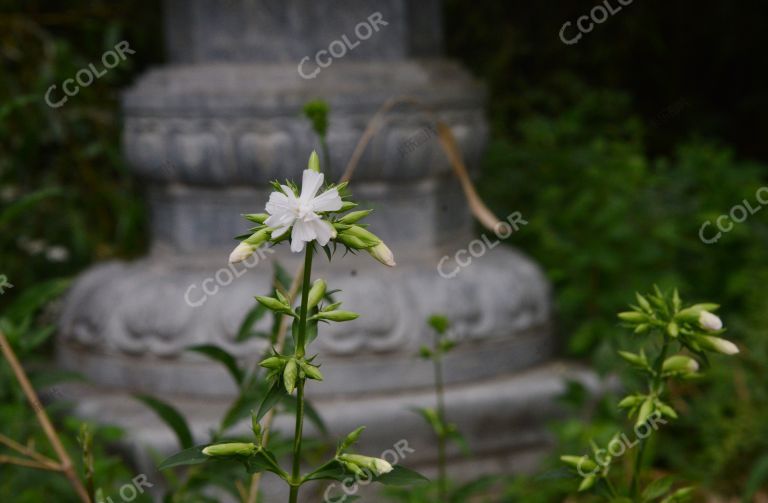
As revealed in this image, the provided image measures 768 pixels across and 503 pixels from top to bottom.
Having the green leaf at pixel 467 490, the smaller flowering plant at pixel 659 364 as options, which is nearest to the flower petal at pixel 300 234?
the smaller flowering plant at pixel 659 364

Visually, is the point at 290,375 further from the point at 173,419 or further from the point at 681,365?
the point at 173,419

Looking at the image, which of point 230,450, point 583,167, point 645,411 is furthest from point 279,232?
point 583,167

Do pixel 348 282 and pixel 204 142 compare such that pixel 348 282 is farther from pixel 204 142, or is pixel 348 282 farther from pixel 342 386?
pixel 204 142

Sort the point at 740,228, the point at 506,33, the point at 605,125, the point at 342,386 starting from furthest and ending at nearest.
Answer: the point at 506,33 → the point at 605,125 → the point at 740,228 → the point at 342,386

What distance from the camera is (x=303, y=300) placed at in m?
0.92

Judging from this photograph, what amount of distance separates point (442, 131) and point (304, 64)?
2.37ft

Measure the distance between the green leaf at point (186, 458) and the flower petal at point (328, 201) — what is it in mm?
290

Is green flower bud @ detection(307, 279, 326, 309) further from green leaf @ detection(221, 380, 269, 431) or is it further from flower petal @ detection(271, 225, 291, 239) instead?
green leaf @ detection(221, 380, 269, 431)

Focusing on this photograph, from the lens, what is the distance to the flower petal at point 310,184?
89 centimetres

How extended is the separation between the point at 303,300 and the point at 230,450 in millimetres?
170

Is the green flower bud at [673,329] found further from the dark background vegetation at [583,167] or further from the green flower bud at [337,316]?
the dark background vegetation at [583,167]

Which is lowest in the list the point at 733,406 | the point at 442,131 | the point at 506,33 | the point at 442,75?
the point at 733,406

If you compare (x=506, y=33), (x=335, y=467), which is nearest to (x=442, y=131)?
(x=335, y=467)

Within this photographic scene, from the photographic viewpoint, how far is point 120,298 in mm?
2732
